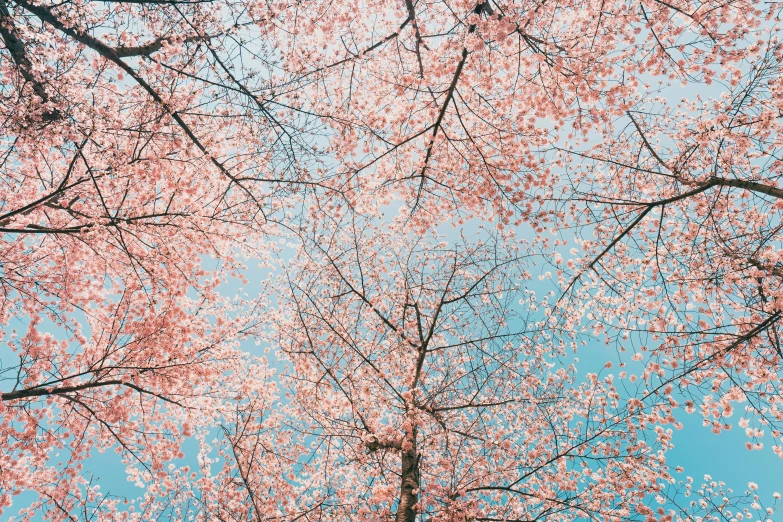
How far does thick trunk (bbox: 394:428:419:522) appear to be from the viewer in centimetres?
621

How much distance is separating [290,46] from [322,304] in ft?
16.4

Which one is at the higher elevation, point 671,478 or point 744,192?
point 744,192

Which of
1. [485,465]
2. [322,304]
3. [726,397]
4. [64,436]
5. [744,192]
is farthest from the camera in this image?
[322,304]

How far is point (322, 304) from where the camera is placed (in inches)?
346

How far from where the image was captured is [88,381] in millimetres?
6605

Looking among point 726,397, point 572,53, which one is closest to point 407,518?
point 726,397

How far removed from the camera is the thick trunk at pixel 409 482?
20.4 feet

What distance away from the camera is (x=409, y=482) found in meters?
6.52

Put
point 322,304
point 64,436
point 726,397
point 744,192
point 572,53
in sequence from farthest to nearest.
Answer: point 322,304, point 64,436, point 744,192, point 572,53, point 726,397

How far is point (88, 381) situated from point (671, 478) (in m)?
9.59

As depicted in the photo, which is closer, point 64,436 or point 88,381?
point 88,381

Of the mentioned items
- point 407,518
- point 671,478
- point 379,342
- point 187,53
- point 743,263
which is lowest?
point 407,518

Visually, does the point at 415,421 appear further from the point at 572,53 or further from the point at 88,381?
the point at 572,53

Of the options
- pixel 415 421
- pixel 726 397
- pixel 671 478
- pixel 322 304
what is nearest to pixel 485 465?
pixel 415 421
